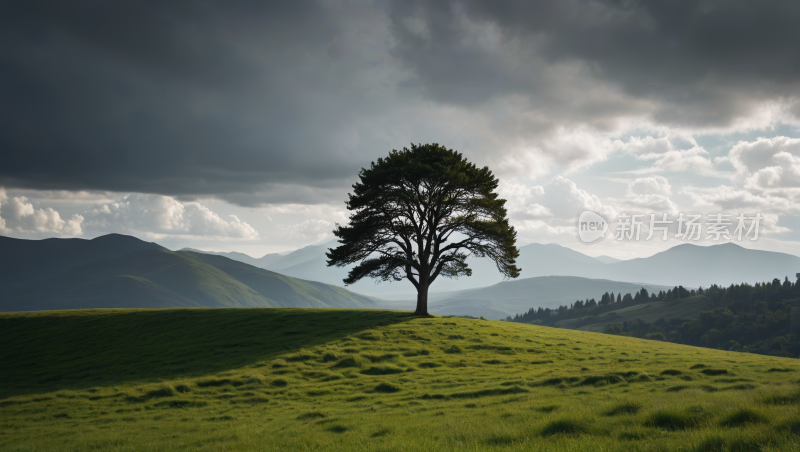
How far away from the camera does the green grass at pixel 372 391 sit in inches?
448

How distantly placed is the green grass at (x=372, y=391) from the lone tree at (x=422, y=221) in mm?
7069

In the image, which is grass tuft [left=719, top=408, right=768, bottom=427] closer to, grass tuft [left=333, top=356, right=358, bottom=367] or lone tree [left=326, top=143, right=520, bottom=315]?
grass tuft [left=333, top=356, right=358, bottom=367]

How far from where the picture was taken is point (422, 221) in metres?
48.4

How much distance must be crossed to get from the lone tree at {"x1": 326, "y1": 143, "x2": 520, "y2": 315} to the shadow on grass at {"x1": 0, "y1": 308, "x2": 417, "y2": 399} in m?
7.01

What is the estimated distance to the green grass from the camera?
448 inches

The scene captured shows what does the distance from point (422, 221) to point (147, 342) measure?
3156 cm

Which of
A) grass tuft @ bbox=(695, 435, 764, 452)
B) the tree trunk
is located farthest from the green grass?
the tree trunk

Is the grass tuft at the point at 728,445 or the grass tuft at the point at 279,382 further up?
the grass tuft at the point at 728,445

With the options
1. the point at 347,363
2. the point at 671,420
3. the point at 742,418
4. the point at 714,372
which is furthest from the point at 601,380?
the point at 347,363

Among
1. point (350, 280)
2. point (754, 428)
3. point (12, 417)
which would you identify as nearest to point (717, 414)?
point (754, 428)

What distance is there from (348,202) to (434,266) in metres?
13.1

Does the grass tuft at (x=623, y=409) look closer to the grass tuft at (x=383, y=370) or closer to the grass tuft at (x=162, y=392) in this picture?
the grass tuft at (x=383, y=370)

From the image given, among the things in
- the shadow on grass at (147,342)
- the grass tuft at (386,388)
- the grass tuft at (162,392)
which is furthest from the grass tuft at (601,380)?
the grass tuft at (162,392)

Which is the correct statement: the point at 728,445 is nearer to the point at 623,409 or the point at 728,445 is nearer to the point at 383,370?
the point at 623,409
